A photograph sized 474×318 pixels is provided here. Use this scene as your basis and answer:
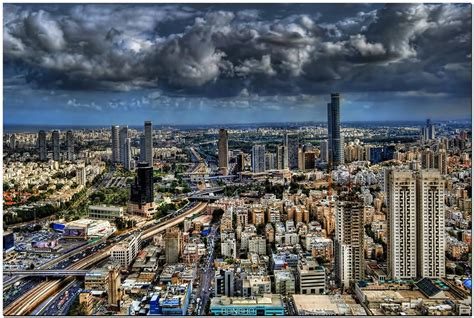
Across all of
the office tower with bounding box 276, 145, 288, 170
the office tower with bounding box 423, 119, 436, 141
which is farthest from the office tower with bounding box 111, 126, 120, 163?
the office tower with bounding box 423, 119, 436, 141

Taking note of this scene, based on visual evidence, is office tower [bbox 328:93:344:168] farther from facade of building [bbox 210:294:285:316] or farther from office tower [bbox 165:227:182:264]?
facade of building [bbox 210:294:285:316]

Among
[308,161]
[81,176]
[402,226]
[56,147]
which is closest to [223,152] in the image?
[308,161]

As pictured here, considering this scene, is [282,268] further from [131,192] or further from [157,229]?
[131,192]

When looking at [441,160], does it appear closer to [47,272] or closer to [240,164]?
[240,164]

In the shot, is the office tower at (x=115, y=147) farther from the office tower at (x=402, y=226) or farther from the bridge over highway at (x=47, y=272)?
the office tower at (x=402, y=226)

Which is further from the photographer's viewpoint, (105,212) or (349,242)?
(105,212)

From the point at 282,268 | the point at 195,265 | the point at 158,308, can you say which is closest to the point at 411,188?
the point at 282,268

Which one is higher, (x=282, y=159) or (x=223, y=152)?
(x=223, y=152)

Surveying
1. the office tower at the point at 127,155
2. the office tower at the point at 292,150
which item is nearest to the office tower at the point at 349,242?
the office tower at the point at 292,150
